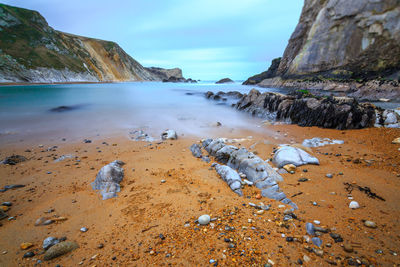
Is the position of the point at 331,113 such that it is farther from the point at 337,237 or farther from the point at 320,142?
the point at 337,237

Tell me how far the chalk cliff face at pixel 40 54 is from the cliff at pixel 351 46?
6788cm

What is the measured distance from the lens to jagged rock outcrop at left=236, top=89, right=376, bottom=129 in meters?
8.35

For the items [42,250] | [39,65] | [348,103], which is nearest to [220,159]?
[42,250]

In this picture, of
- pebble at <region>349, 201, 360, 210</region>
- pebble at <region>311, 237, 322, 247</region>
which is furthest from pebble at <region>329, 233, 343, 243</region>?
pebble at <region>349, 201, 360, 210</region>

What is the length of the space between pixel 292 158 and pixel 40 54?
235ft

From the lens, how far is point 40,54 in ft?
167

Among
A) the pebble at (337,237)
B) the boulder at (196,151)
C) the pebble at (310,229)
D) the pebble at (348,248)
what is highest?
the pebble at (348,248)

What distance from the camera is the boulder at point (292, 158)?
15.8 feet

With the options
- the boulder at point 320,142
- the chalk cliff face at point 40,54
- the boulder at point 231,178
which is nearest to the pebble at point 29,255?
the boulder at point 231,178

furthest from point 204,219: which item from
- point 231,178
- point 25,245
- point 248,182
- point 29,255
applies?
point 25,245

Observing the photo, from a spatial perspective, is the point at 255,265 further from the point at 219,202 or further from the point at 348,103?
the point at 348,103

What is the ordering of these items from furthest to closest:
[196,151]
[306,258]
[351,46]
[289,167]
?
[351,46], [196,151], [289,167], [306,258]

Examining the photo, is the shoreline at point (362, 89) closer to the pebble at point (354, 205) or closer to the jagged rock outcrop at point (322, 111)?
the jagged rock outcrop at point (322, 111)

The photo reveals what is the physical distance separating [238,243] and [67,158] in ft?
19.7
